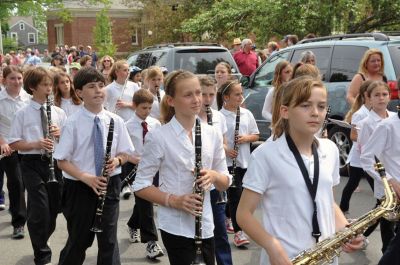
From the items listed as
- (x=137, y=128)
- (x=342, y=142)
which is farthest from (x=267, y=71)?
(x=137, y=128)

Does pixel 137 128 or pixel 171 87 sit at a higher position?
pixel 171 87

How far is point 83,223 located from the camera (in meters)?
4.51

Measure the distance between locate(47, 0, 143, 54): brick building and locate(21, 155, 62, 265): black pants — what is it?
4242 centimetres

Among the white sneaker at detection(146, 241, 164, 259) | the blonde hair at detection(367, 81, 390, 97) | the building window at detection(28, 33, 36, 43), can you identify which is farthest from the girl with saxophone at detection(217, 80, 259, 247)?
the building window at detection(28, 33, 36, 43)

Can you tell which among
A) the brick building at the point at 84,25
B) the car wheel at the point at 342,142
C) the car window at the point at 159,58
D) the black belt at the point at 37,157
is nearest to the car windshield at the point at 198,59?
the car window at the point at 159,58

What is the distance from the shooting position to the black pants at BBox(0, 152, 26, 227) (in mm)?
6758

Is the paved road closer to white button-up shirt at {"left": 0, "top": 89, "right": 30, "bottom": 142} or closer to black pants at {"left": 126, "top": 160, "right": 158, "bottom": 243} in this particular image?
black pants at {"left": 126, "top": 160, "right": 158, "bottom": 243}

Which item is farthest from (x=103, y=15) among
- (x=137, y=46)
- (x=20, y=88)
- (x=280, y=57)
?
(x=20, y=88)

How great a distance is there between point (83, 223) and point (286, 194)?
214 cm

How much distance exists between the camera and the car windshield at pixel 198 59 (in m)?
12.1

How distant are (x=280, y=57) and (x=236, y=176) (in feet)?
16.9

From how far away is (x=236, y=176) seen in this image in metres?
5.91

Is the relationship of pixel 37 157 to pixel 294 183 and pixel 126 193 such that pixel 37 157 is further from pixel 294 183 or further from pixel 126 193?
pixel 294 183

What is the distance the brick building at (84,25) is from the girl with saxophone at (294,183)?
45155 millimetres
